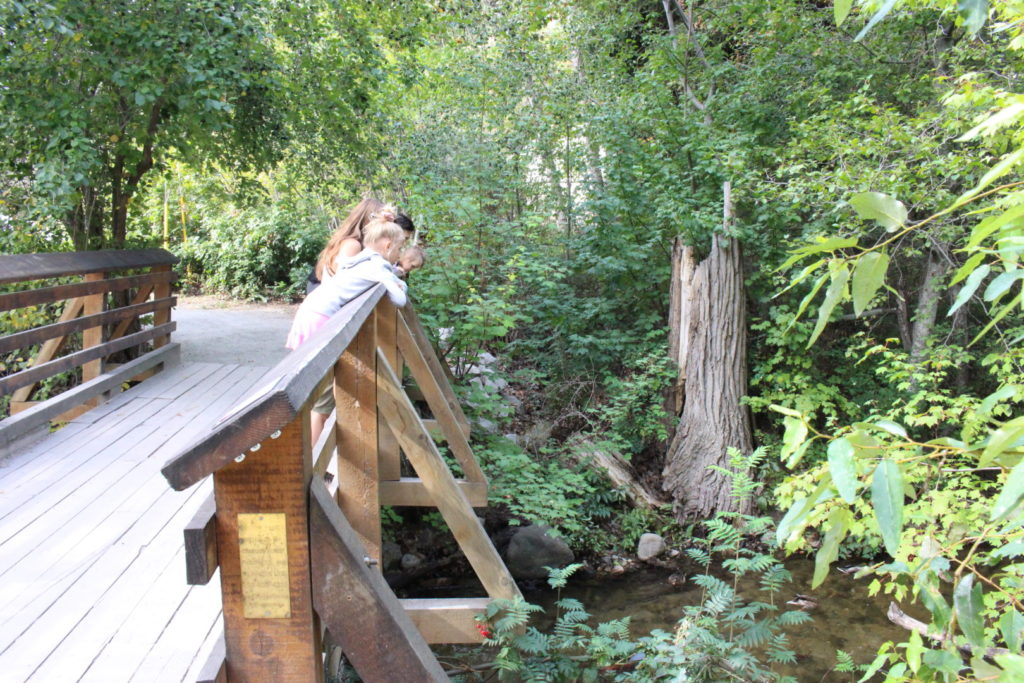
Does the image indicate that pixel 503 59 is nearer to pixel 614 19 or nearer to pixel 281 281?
pixel 614 19

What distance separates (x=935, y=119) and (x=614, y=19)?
20.9ft

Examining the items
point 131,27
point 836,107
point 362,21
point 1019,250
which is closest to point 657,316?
point 836,107

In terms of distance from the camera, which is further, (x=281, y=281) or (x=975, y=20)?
(x=281, y=281)

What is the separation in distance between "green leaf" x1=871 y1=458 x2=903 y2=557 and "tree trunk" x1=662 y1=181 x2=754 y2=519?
24.4ft

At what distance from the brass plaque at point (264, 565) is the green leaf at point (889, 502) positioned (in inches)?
41.7

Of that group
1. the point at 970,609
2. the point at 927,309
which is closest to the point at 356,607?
the point at 970,609

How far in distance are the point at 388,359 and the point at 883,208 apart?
140 inches

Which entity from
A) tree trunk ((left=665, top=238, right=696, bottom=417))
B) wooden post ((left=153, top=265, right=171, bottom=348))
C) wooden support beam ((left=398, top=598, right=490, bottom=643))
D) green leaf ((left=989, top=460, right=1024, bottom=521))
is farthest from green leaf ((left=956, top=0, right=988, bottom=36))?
tree trunk ((left=665, top=238, right=696, bottom=417))

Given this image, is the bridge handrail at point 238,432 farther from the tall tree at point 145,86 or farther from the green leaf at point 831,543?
the tall tree at point 145,86

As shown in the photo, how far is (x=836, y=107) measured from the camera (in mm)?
7543

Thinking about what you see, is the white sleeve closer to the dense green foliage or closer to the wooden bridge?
the wooden bridge

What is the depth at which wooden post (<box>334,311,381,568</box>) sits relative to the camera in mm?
3016

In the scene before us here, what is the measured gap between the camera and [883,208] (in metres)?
1.15

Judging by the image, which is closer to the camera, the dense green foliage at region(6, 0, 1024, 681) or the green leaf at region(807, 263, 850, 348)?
the green leaf at region(807, 263, 850, 348)
